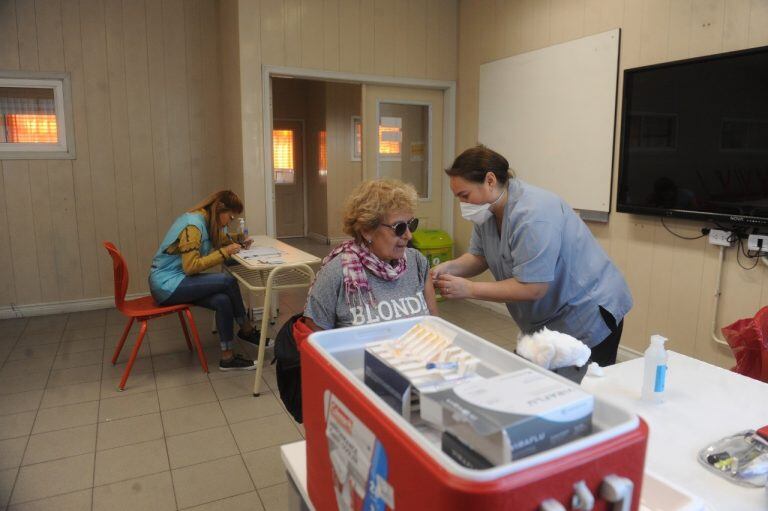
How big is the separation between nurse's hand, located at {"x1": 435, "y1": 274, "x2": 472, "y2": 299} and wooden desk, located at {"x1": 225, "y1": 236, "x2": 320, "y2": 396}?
4.70 feet

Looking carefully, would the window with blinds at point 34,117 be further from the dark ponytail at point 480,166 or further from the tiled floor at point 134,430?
the dark ponytail at point 480,166

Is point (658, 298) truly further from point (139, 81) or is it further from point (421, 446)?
point (139, 81)

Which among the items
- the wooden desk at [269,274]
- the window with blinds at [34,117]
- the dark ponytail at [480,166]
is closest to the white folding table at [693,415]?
the dark ponytail at [480,166]

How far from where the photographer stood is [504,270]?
199cm

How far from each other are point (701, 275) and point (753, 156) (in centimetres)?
73

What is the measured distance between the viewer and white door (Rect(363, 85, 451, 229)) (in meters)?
4.89

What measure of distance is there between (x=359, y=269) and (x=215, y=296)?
6.67 ft

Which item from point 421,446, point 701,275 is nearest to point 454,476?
point 421,446

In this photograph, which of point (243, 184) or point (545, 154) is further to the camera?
point (243, 184)

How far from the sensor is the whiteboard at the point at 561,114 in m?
3.55

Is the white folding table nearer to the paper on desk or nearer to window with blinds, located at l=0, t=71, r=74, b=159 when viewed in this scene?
the paper on desk

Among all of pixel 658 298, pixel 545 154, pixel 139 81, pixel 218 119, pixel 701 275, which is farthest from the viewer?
pixel 218 119

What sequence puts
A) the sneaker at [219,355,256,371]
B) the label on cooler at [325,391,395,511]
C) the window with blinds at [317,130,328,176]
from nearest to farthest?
1. the label on cooler at [325,391,395,511]
2. the sneaker at [219,355,256,371]
3. the window with blinds at [317,130,328,176]

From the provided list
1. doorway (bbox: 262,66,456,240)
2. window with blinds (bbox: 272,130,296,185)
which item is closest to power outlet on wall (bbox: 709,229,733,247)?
doorway (bbox: 262,66,456,240)
